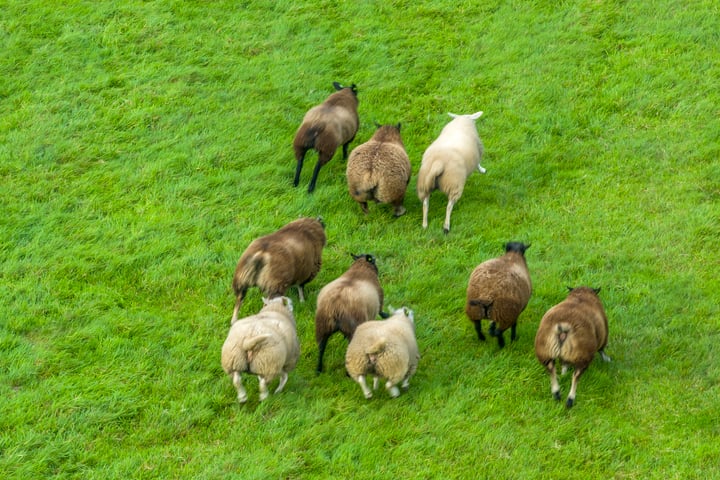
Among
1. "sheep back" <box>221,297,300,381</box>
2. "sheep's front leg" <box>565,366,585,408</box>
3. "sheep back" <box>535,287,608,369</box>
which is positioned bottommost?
"sheep's front leg" <box>565,366,585,408</box>

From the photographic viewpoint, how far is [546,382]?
31.0ft

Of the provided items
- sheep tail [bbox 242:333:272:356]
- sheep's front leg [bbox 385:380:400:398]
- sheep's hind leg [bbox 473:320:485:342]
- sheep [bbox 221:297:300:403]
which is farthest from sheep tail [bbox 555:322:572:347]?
sheep tail [bbox 242:333:272:356]

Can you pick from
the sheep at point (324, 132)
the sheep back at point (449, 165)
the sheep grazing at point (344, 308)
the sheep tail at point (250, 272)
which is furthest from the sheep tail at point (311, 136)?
the sheep grazing at point (344, 308)

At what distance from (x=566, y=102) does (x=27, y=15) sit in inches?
387

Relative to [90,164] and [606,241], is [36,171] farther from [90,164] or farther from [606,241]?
[606,241]

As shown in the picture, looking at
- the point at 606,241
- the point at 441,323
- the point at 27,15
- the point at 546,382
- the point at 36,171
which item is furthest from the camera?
the point at 27,15

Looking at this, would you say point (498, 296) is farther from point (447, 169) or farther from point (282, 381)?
point (447, 169)

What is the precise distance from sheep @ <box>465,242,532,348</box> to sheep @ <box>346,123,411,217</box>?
2317 mm

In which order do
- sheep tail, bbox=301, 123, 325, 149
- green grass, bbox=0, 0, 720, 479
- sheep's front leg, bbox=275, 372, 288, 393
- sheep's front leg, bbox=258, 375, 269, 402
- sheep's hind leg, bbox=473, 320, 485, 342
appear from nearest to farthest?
green grass, bbox=0, 0, 720, 479 → sheep's front leg, bbox=258, 375, 269, 402 → sheep's front leg, bbox=275, 372, 288, 393 → sheep's hind leg, bbox=473, 320, 485, 342 → sheep tail, bbox=301, 123, 325, 149

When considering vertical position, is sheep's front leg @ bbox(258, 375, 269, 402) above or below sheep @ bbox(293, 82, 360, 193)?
below

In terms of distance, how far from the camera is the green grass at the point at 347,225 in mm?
8562

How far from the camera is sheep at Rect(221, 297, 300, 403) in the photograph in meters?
8.65

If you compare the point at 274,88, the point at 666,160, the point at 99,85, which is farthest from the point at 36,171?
the point at 666,160

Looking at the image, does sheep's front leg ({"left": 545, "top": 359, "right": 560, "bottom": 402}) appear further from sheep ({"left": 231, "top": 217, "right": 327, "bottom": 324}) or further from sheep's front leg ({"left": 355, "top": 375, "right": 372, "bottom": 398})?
sheep ({"left": 231, "top": 217, "right": 327, "bottom": 324})
